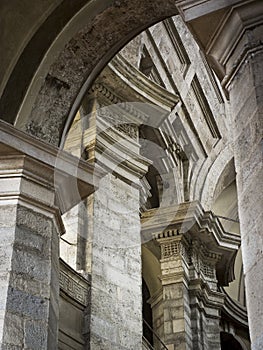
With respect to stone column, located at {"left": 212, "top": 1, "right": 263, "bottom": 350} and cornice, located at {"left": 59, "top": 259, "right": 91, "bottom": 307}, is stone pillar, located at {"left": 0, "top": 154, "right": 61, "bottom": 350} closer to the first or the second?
cornice, located at {"left": 59, "top": 259, "right": 91, "bottom": 307}

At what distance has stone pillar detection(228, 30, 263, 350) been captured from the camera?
3.81 meters

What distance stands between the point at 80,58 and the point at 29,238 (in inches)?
72.7

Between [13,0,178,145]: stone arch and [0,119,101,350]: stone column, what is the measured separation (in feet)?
1.50

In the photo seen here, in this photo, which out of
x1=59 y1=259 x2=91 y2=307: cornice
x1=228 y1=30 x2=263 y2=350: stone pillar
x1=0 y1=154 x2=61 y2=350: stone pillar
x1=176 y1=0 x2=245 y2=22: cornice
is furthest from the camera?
x1=59 y1=259 x2=91 y2=307: cornice

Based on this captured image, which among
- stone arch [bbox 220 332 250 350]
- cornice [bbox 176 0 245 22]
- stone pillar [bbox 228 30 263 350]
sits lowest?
stone pillar [bbox 228 30 263 350]

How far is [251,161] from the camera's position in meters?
4.12

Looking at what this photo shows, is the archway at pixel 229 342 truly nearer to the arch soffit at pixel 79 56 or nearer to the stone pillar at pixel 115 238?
the stone pillar at pixel 115 238

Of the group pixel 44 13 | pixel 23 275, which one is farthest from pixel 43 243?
pixel 44 13

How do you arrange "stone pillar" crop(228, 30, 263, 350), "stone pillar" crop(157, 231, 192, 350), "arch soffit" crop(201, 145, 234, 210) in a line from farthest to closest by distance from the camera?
1. "arch soffit" crop(201, 145, 234, 210)
2. "stone pillar" crop(157, 231, 192, 350)
3. "stone pillar" crop(228, 30, 263, 350)

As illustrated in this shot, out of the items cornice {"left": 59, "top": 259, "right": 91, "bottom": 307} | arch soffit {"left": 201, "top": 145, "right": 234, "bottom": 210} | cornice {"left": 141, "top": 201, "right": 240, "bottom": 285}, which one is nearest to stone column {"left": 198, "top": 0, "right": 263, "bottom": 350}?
cornice {"left": 59, "top": 259, "right": 91, "bottom": 307}

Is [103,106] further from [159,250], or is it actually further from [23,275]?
[23,275]

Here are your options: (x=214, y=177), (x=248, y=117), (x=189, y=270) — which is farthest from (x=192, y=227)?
(x=248, y=117)

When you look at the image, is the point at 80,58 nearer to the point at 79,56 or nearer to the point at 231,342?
the point at 79,56

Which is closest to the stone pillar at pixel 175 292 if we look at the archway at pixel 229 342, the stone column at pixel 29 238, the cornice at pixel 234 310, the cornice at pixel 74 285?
the cornice at pixel 234 310
